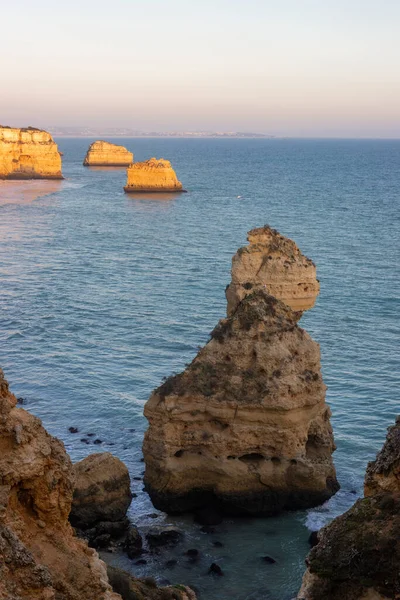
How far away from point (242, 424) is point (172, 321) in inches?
992

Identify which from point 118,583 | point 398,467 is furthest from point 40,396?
point 398,467

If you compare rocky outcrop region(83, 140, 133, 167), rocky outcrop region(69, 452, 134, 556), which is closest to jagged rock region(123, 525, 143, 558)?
rocky outcrop region(69, 452, 134, 556)

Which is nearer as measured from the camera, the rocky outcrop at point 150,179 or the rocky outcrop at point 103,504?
the rocky outcrop at point 103,504

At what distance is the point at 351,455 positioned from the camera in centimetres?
3031

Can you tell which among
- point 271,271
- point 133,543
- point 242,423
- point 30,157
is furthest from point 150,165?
point 133,543

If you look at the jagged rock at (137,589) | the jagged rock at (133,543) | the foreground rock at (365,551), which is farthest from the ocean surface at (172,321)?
the foreground rock at (365,551)

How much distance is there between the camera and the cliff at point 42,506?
13383 mm

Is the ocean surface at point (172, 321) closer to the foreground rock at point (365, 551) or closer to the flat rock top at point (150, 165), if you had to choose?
the foreground rock at point (365, 551)

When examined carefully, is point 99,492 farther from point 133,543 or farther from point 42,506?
point 42,506

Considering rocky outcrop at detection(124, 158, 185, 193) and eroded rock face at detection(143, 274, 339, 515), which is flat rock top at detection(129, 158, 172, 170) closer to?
rocky outcrop at detection(124, 158, 185, 193)

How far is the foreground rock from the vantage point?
40.6ft

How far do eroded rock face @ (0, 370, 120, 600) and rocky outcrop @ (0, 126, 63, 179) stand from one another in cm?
13088

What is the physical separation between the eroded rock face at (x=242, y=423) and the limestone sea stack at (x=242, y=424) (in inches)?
1.2

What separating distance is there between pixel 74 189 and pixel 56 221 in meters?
38.6
